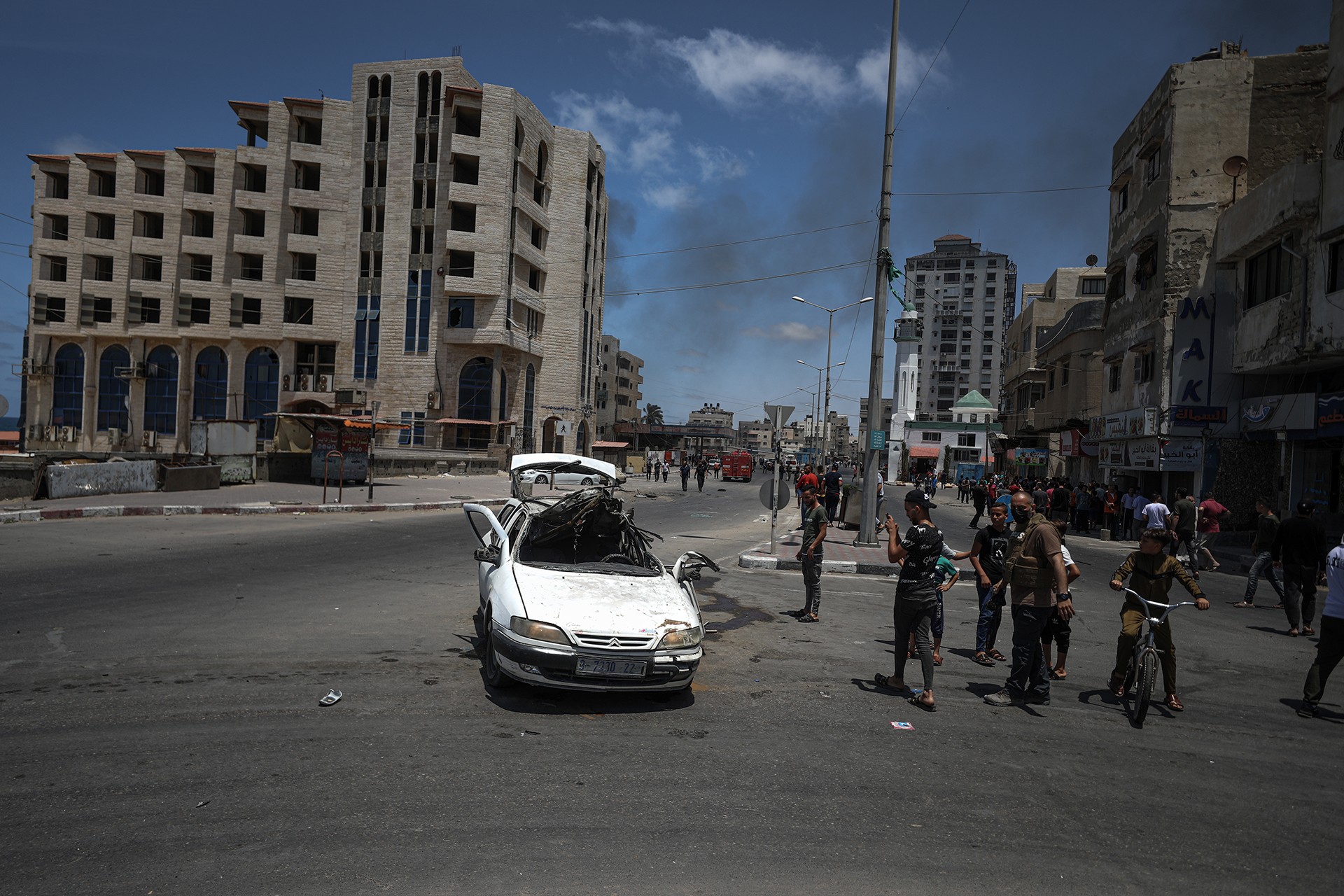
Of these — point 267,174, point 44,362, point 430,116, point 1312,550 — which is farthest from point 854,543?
point 44,362

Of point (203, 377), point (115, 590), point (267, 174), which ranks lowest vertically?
point (115, 590)

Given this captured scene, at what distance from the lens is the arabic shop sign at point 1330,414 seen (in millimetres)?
19370

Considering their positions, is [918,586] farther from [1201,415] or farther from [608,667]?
[1201,415]

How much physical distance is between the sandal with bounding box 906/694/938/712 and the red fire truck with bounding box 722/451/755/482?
55.2 meters

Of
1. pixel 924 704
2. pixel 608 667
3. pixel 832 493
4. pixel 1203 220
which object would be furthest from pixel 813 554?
pixel 1203 220

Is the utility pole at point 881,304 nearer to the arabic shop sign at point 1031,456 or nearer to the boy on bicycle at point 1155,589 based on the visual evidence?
the boy on bicycle at point 1155,589

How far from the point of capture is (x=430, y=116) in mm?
46906

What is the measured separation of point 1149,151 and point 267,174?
152ft

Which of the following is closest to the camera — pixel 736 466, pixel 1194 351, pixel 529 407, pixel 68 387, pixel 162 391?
pixel 1194 351

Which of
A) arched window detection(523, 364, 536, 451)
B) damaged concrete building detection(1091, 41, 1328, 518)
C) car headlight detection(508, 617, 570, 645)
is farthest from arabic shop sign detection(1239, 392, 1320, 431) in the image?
arched window detection(523, 364, 536, 451)

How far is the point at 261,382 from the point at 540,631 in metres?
50.2

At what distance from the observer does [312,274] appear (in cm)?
4881

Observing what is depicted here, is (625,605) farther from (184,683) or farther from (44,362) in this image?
(44,362)

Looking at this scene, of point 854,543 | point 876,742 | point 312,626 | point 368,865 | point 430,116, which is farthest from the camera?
point 430,116
